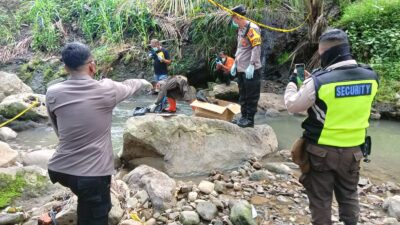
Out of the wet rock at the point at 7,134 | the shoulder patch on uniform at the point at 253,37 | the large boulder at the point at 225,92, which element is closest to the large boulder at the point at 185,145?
the shoulder patch on uniform at the point at 253,37

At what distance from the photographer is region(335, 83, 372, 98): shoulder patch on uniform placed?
103 inches

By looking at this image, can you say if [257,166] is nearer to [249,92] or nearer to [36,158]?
[249,92]

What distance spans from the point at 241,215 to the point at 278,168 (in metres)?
1.55

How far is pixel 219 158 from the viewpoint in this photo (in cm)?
526

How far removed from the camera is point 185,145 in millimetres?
5254

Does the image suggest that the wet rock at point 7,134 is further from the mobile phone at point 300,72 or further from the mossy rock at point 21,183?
the mobile phone at point 300,72

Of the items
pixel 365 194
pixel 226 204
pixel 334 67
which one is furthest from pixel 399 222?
pixel 334 67

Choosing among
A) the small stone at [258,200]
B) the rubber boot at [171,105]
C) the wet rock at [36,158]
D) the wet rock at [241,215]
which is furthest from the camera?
the rubber boot at [171,105]

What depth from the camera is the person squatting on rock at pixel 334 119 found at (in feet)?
8.64

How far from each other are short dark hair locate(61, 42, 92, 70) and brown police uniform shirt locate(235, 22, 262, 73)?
132 inches

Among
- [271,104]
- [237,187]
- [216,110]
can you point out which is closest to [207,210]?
[237,187]

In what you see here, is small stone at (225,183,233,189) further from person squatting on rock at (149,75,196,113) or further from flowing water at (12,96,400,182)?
person squatting on rock at (149,75,196,113)

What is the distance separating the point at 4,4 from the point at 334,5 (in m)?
12.7

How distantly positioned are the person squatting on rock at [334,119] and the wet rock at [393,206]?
1.19m
